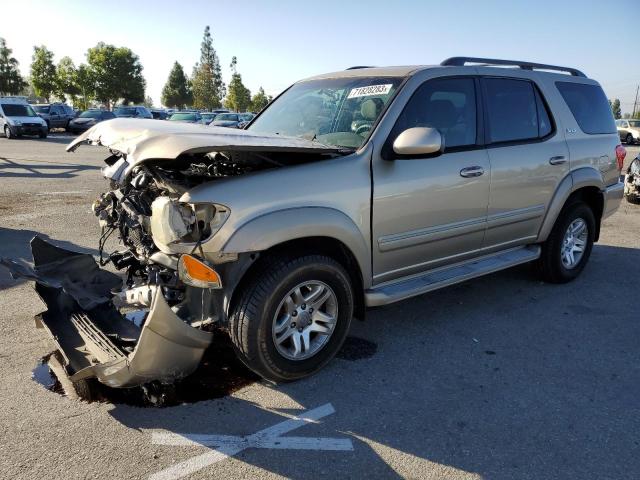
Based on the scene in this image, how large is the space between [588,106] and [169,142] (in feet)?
14.6

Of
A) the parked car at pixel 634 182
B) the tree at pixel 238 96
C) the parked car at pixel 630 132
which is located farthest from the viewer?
the tree at pixel 238 96

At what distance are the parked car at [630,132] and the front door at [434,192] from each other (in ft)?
113

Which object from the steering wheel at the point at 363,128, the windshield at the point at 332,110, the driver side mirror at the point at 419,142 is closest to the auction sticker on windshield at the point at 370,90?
the windshield at the point at 332,110

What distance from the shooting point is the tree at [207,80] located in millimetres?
80750

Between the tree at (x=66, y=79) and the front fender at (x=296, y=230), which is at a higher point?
the tree at (x=66, y=79)

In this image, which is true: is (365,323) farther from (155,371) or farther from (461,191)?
(155,371)

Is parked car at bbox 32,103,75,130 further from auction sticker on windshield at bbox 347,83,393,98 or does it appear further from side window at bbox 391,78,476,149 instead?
side window at bbox 391,78,476,149

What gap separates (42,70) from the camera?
193ft

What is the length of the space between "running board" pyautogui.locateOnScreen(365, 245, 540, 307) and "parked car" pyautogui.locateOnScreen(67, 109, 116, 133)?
27.9 meters

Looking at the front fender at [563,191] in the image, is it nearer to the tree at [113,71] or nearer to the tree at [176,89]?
the tree at [113,71]

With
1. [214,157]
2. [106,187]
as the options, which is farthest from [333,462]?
[106,187]

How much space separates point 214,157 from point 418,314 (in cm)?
222

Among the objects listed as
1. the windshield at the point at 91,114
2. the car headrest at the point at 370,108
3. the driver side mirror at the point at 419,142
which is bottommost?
the driver side mirror at the point at 419,142

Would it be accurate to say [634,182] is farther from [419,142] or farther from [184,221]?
[184,221]
